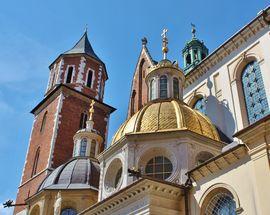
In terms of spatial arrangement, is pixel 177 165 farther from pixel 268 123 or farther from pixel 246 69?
pixel 246 69

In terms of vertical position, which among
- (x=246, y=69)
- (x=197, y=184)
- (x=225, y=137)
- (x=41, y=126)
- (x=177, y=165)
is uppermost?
(x=41, y=126)

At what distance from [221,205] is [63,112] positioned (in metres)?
18.3

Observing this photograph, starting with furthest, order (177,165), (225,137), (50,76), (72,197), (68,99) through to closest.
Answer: (50,76), (68,99), (72,197), (225,137), (177,165)

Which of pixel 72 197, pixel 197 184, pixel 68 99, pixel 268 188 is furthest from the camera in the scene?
pixel 68 99

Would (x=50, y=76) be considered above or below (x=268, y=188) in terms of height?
above

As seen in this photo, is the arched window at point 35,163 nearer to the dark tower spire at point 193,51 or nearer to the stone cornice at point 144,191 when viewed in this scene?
the dark tower spire at point 193,51

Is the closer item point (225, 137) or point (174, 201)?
point (174, 201)

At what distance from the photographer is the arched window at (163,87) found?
766 inches

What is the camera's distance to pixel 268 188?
992 centimetres

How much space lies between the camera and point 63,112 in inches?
1123

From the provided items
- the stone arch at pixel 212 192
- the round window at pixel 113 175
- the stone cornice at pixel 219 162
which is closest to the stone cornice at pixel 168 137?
the round window at pixel 113 175

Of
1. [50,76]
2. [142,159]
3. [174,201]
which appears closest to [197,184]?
[174,201]

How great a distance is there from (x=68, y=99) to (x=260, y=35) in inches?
599

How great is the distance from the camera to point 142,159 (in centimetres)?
1524
